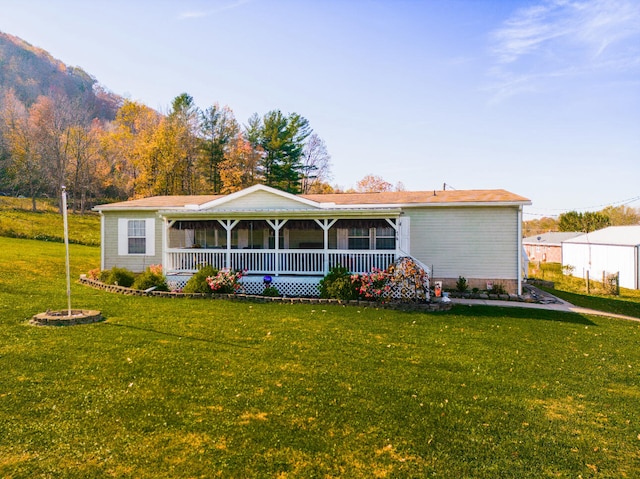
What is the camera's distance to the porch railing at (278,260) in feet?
42.1

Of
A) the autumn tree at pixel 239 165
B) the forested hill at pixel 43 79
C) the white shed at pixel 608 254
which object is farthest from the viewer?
the forested hill at pixel 43 79

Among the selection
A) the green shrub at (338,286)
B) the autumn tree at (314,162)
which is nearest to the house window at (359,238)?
the green shrub at (338,286)

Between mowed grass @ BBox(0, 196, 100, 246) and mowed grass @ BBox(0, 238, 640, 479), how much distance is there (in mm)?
18547

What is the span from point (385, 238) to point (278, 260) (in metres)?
4.49

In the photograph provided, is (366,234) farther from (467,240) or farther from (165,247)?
(165,247)

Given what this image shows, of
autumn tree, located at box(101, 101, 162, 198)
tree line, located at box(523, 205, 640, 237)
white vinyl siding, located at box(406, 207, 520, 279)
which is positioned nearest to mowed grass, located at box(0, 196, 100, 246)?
autumn tree, located at box(101, 101, 162, 198)

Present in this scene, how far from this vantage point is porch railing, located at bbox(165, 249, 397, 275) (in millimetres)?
12844

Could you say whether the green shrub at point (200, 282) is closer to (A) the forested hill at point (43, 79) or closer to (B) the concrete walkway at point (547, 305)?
(B) the concrete walkway at point (547, 305)

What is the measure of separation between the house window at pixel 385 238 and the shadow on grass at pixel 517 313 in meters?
4.08

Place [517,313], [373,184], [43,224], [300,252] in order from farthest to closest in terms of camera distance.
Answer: [373,184] → [43,224] → [300,252] → [517,313]

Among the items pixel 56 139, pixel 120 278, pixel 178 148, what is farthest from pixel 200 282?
pixel 56 139

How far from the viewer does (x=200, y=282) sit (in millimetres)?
11969

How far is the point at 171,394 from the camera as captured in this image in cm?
484

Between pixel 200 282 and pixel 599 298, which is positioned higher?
pixel 200 282
